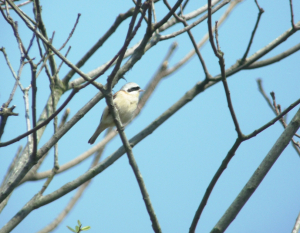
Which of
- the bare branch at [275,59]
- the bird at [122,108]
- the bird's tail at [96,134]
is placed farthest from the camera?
the bird's tail at [96,134]

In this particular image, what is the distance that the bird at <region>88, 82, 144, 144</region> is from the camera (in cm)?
576

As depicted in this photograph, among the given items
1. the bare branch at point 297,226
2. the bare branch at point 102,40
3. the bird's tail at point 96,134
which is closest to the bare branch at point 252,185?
the bare branch at point 297,226

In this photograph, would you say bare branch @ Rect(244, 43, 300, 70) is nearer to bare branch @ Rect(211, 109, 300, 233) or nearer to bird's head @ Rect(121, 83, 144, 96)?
bare branch @ Rect(211, 109, 300, 233)

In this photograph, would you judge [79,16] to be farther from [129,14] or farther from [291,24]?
[291,24]

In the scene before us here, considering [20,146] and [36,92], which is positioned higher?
[20,146]

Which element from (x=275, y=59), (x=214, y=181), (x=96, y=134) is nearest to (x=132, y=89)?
(x=96, y=134)

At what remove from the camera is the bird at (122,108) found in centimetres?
576

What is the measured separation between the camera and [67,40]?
12.3ft

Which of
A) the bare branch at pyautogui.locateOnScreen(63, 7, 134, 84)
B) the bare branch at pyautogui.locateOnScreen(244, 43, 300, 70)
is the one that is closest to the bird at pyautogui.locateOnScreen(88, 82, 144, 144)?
the bare branch at pyautogui.locateOnScreen(63, 7, 134, 84)

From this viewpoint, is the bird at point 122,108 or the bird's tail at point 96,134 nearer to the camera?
Result: the bird at point 122,108

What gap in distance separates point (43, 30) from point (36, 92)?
2276mm

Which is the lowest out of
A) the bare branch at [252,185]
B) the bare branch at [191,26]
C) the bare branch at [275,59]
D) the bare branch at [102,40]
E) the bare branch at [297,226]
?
the bare branch at [297,226]

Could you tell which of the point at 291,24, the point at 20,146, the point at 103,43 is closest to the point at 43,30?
the point at 103,43

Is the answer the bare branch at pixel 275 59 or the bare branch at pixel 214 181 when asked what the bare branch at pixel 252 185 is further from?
the bare branch at pixel 275 59
